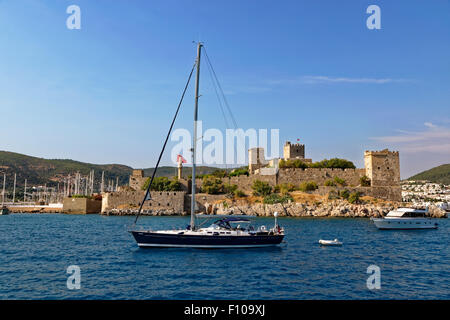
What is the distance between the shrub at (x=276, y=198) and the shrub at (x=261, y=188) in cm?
122

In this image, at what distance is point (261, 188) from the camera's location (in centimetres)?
5412

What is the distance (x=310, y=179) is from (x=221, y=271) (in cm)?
4644

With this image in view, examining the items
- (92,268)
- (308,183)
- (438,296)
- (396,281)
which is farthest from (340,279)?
(308,183)

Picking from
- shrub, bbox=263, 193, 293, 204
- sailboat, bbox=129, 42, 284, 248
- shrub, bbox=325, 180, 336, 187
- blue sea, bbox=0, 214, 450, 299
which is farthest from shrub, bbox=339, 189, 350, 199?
sailboat, bbox=129, 42, 284, 248

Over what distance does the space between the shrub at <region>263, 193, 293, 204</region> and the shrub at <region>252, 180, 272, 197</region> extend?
1.22m

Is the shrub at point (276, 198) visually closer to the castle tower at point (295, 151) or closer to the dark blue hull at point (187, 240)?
the castle tower at point (295, 151)

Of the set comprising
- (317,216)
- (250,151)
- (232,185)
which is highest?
(250,151)

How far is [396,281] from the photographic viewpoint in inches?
487

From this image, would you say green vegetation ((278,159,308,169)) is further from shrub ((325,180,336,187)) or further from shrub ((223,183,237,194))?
shrub ((223,183,237,194))

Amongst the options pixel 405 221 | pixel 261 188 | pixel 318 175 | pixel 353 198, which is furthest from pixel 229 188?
pixel 405 221

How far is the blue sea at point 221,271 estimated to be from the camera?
34.9 ft

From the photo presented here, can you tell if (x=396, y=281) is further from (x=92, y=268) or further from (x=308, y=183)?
(x=308, y=183)
